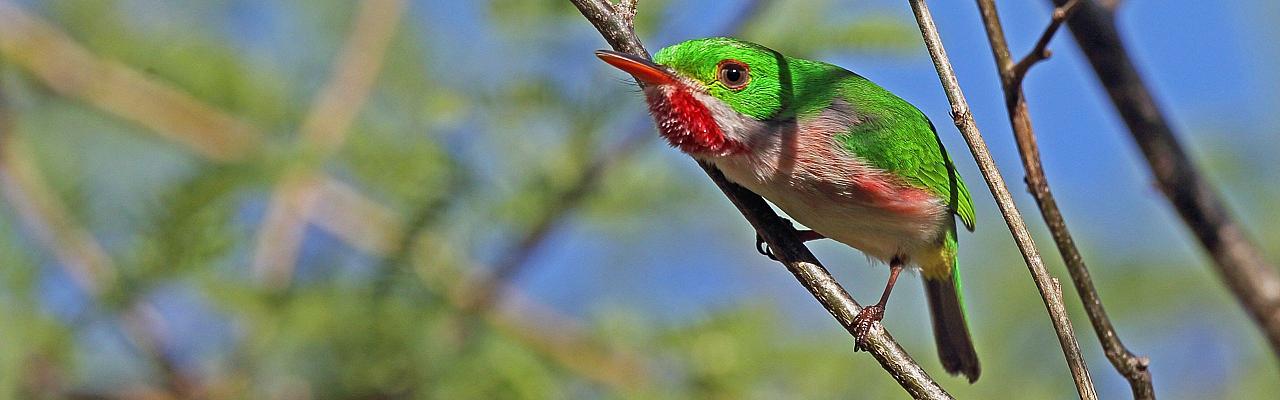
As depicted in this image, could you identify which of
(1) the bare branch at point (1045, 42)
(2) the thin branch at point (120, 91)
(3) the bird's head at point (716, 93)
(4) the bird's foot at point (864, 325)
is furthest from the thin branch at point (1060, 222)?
(2) the thin branch at point (120, 91)

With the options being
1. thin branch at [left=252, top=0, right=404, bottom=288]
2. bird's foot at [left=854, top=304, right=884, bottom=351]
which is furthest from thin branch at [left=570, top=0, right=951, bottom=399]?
thin branch at [left=252, top=0, right=404, bottom=288]

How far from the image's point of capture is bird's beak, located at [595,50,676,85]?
112 inches

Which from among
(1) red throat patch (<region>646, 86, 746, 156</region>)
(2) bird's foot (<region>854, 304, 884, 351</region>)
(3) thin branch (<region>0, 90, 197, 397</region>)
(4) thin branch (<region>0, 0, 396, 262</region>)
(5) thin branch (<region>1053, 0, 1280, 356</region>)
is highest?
(5) thin branch (<region>1053, 0, 1280, 356</region>)

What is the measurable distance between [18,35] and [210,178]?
1.52 meters

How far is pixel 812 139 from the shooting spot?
339cm

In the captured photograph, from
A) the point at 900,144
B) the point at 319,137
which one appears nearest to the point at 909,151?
the point at 900,144

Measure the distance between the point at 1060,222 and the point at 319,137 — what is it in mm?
2831

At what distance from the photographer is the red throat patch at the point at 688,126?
3288 millimetres

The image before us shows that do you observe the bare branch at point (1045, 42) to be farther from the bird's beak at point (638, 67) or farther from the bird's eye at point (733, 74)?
the bird's eye at point (733, 74)

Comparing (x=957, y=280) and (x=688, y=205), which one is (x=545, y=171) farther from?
(x=957, y=280)

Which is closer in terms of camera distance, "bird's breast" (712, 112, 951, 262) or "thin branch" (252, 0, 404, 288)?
"bird's breast" (712, 112, 951, 262)

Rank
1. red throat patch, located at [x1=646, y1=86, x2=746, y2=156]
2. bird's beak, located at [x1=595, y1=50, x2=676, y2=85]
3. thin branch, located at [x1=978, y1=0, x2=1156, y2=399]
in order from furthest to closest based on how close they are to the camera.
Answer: red throat patch, located at [x1=646, y1=86, x2=746, y2=156] < bird's beak, located at [x1=595, y1=50, x2=676, y2=85] < thin branch, located at [x1=978, y1=0, x2=1156, y2=399]

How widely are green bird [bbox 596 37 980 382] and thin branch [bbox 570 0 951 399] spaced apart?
26cm

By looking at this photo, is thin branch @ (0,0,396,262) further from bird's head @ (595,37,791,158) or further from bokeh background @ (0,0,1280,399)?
bird's head @ (595,37,791,158)
